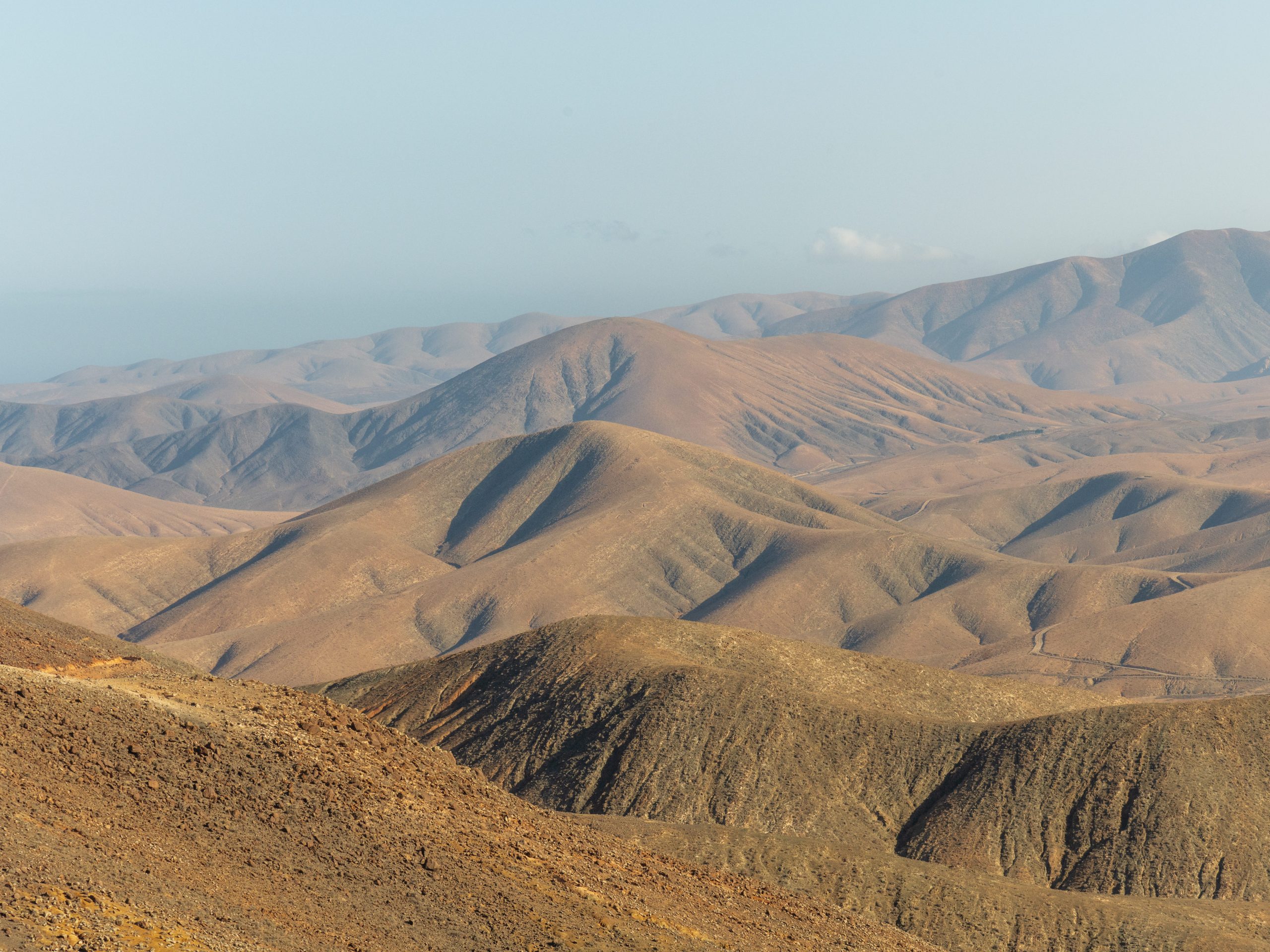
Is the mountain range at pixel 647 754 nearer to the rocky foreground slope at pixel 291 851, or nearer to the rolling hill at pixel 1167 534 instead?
the rocky foreground slope at pixel 291 851

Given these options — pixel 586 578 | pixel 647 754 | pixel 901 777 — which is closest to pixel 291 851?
pixel 647 754

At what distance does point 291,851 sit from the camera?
108ft

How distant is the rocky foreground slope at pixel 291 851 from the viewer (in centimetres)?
2705

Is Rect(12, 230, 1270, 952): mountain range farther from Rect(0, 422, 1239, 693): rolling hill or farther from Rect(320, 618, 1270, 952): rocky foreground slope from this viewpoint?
Rect(0, 422, 1239, 693): rolling hill

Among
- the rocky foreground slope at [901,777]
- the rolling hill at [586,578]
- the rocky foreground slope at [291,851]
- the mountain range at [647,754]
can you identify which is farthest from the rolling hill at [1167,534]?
the rocky foreground slope at [291,851]

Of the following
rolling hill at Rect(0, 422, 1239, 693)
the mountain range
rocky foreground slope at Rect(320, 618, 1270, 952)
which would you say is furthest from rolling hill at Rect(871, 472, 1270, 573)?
rocky foreground slope at Rect(320, 618, 1270, 952)

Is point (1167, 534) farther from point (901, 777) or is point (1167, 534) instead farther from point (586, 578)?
point (901, 777)

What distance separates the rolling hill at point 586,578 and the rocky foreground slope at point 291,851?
83.1 meters

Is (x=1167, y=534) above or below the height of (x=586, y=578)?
below

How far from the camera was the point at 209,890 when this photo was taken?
29.0 metres

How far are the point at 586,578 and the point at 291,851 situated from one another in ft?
399

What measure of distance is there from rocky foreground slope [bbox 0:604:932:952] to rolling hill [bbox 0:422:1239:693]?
273 ft

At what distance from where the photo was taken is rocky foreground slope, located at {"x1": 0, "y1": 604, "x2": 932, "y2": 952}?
1065 inches

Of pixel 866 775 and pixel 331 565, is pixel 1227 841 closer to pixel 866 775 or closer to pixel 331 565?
pixel 866 775
